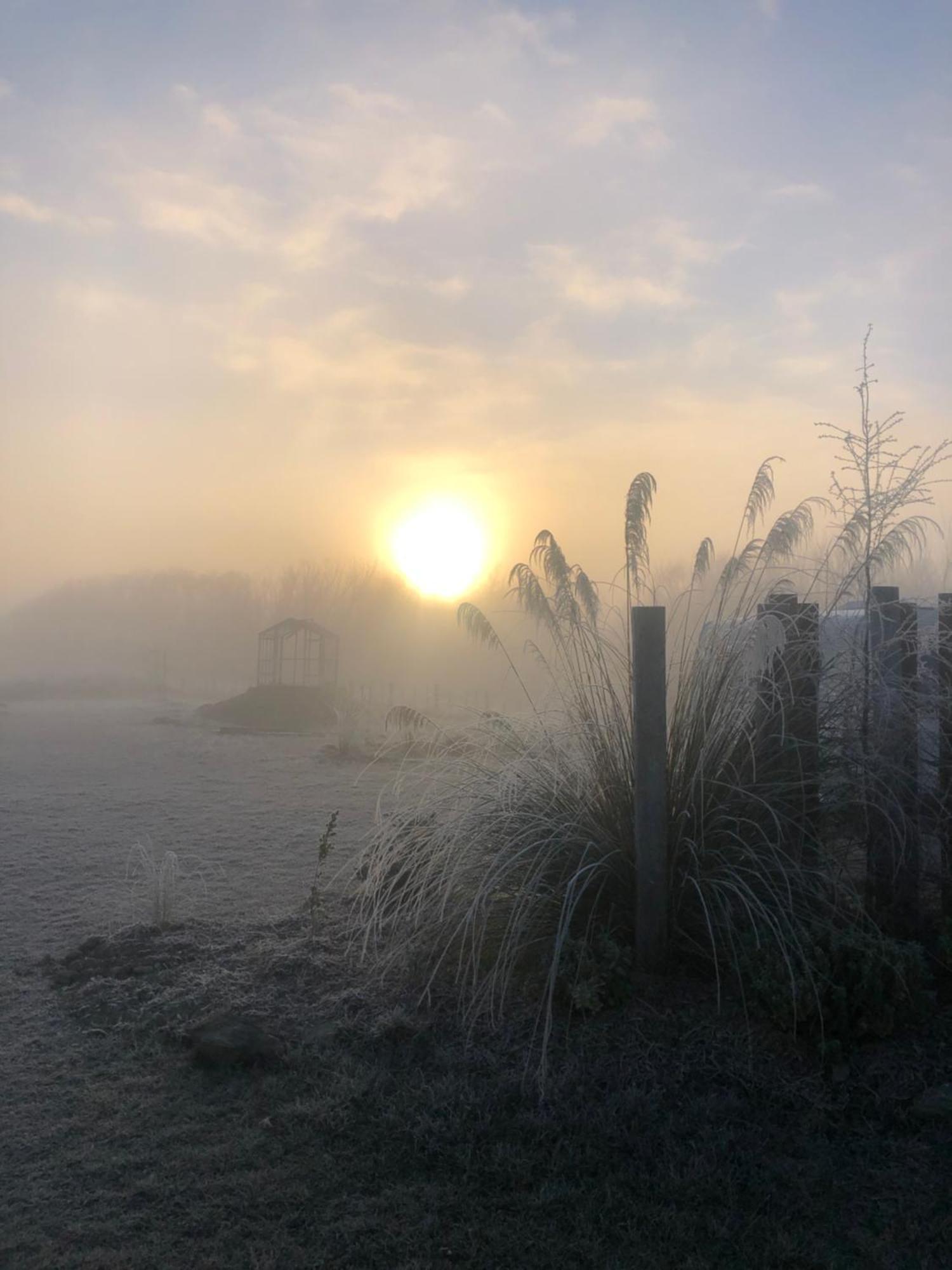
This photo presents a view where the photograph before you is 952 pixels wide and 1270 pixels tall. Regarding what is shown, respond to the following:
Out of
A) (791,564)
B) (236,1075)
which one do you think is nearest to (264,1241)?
(236,1075)

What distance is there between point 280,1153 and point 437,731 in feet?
8.26

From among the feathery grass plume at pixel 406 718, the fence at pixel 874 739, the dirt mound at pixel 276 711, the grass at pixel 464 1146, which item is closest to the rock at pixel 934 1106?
the grass at pixel 464 1146

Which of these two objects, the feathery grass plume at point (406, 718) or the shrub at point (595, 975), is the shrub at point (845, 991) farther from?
the feathery grass plume at point (406, 718)

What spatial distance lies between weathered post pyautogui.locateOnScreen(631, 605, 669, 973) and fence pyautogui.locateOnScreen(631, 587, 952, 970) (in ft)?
0.04

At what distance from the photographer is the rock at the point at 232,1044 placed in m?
3.69

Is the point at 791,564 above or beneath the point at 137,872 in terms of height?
above

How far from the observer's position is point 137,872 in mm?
6664

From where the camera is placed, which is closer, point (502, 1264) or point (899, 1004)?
point (502, 1264)

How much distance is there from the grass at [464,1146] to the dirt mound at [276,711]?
46.3ft

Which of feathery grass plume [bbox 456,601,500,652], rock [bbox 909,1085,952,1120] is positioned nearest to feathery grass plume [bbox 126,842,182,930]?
feathery grass plume [bbox 456,601,500,652]

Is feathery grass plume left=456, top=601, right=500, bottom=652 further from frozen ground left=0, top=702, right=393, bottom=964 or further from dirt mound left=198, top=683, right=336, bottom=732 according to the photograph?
dirt mound left=198, top=683, right=336, bottom=732

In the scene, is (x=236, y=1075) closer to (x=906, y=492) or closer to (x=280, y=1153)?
(x=280, y=1153)

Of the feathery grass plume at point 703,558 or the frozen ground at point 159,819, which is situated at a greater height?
the feathery grass plume at point 703,558

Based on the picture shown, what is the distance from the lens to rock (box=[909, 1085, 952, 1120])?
3.15 m
